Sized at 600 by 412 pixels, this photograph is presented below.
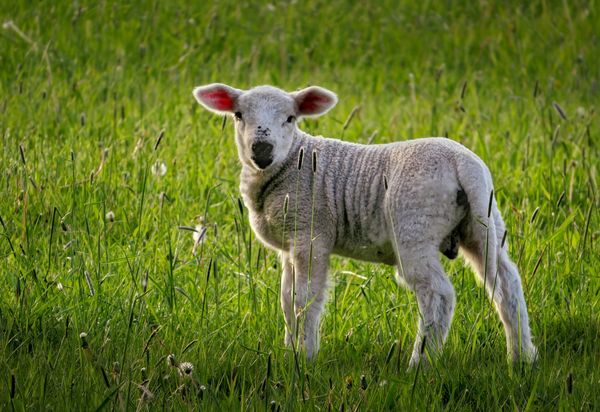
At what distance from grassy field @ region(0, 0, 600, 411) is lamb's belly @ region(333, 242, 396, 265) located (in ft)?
0.59

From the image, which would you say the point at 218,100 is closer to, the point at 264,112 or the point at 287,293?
the point at 264,112

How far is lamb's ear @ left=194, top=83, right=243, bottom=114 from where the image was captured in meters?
5.37

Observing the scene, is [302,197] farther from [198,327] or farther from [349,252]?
[198,327]

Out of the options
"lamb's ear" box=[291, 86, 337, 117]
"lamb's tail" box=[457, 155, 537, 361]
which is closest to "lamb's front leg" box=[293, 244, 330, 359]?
"lamb's tail" box=[457, 155, 537, 361]

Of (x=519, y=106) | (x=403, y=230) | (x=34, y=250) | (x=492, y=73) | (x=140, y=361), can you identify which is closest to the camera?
(x=140, y=361)

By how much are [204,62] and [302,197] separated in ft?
18.1

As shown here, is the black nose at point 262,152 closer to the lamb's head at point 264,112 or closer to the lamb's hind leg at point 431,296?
the lamb's head at point 264,112

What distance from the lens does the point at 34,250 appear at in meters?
5.13

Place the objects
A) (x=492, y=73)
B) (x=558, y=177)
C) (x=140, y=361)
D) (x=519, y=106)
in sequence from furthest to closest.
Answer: (x=492, y=73) → (x=519, y=106) → (x=558, y=177) → (x=140, y=361)

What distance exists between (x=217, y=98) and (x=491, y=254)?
5.52 ft

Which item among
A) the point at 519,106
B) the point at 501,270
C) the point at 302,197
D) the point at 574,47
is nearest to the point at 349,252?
the point at 302,197

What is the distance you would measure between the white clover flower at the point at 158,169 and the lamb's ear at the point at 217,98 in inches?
53.4

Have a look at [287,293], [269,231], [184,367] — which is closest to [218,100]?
[269,231]

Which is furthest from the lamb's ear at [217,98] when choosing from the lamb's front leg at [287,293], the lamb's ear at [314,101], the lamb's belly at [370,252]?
the lamb's belly at [370,252]
